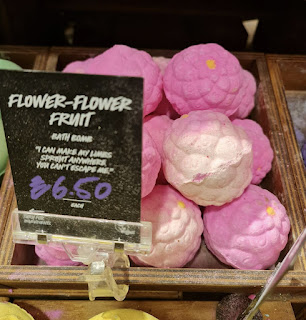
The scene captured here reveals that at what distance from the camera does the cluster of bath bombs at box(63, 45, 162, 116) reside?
1.12 m

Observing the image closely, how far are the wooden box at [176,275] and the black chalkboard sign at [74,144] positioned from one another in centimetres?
22

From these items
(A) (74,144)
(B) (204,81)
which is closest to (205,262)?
(B) (204,81)

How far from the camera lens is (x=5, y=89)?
0.68 m

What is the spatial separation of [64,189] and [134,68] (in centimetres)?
48

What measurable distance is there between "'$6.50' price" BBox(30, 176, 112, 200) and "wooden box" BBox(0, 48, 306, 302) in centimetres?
30

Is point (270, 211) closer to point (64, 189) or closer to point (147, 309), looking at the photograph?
point (147, 309)

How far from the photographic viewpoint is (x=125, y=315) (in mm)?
1019

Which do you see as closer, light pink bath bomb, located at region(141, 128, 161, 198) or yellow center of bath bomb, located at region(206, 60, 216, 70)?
light pink bath bomb, located at region(141, 128, 161, 198)

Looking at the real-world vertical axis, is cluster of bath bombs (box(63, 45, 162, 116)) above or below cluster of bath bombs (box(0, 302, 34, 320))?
above

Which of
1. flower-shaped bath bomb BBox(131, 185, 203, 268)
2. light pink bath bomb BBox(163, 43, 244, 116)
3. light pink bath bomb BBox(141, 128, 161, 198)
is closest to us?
light pink bath bomb BBox(141, 128, 161, 198)

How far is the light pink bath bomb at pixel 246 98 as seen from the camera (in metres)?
1.32

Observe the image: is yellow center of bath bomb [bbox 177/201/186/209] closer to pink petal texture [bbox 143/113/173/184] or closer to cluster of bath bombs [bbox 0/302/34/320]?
pink petal texture [bbox 143/113/173/184]

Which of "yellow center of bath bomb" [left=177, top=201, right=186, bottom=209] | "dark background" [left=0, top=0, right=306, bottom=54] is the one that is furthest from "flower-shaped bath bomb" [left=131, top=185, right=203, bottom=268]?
"dark background" [left=0, top=0, right=306, bottom=54]

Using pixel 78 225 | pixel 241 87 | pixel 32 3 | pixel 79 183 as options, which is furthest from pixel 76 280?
pixel 32 3
